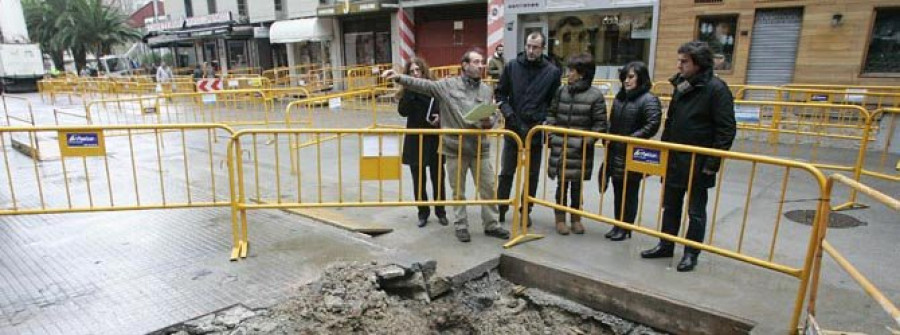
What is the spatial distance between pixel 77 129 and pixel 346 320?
9.62ft

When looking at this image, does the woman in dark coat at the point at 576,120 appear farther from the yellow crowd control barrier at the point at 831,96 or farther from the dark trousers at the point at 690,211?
the yellow crowd control barrier at the point at 831,96

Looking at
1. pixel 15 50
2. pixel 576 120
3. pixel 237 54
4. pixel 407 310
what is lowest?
pixel 407 310

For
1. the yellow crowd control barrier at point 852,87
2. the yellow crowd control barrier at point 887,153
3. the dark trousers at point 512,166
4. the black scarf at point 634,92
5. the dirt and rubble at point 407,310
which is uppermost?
the black scarf at point 634,92

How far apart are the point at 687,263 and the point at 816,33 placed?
10.2m

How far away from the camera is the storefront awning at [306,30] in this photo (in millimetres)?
22625

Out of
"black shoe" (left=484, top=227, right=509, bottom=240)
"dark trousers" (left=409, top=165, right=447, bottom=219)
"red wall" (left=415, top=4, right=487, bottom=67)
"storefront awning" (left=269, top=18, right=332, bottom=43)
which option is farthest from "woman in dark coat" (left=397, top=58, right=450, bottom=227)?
"storefront awning" (left=269, top=18, right=332, bottom=43)

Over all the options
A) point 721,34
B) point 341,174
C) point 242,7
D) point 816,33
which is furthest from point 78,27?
point 816,33

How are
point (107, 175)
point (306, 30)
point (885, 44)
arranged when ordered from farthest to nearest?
point (306, 30)
point (885, 44)
point (107, 175)

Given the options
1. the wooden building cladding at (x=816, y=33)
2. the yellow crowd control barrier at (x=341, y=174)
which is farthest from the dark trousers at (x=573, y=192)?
the wooden building cladding at (x=816, y=33)

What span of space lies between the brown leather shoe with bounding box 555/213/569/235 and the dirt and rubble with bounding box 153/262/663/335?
0.90m

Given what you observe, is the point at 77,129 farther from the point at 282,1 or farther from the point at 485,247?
the point at 282,1

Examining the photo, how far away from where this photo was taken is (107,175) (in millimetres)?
5340

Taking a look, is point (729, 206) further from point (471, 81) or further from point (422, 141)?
point (422, 141)

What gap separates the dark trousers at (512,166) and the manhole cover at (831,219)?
2.75 m
